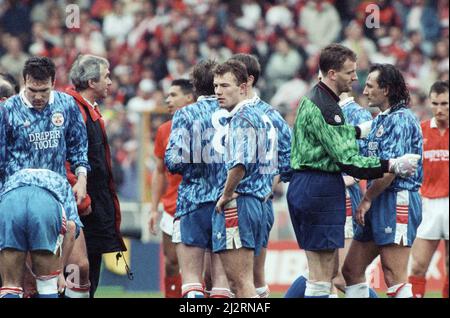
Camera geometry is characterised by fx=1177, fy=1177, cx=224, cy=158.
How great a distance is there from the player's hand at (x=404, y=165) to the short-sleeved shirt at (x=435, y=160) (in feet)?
13.5

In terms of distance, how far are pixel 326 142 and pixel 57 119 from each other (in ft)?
6.87

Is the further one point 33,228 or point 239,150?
point 239,150

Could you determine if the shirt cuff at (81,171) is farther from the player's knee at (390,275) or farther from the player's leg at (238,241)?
the player's knee at (390,275)

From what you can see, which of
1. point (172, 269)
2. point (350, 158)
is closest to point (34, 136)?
point (350, 158)

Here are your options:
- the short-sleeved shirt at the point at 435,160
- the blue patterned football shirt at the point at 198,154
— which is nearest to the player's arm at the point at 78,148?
the blue patterned football shirt at the point at 198,154

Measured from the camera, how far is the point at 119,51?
852 inches

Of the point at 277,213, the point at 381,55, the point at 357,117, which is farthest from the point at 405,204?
the point at 381,55

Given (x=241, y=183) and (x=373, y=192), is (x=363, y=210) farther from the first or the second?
(x=241, y=183)

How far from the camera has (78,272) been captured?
10172 millimetres

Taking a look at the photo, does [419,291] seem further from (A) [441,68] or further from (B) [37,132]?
(A) [441,68]

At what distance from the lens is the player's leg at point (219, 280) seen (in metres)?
9.88

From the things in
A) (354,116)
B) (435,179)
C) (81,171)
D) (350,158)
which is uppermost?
(354,116)

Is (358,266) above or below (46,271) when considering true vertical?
below
